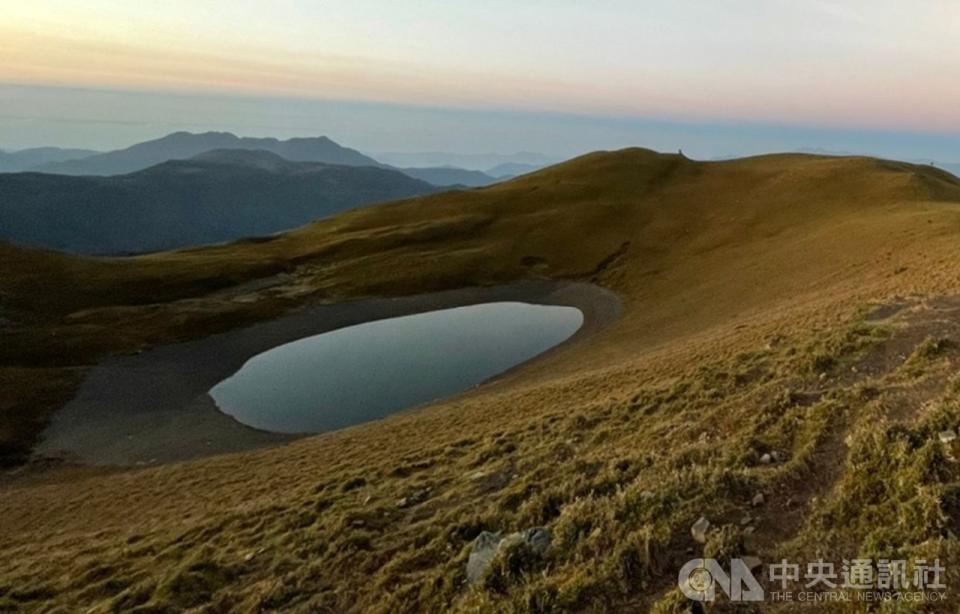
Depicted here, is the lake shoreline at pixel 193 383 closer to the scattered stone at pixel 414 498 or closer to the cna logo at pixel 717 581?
the scattered stone at pixel 414 498

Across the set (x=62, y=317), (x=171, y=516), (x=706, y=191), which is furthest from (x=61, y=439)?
(x=706, y=191)

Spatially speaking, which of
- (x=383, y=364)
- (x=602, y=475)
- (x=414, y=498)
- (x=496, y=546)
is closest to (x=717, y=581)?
(x=496, y=546)

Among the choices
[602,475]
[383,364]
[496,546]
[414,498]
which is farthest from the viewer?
[383,364]

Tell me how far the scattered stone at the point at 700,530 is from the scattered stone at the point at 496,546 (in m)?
2.76

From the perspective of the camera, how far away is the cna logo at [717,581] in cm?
845

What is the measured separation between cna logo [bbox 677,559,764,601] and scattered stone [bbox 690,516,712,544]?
0.55 meters

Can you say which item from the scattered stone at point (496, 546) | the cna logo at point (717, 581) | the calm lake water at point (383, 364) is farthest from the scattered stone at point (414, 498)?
the calm lake water at point (383, 364)

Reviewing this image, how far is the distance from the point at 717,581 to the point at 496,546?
4.53m

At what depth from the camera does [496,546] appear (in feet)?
38.1

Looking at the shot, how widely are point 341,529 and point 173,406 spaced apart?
4184 centimetres

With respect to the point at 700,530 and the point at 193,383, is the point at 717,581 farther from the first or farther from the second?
the point at 193,383

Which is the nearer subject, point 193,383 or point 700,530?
A: point 700,530

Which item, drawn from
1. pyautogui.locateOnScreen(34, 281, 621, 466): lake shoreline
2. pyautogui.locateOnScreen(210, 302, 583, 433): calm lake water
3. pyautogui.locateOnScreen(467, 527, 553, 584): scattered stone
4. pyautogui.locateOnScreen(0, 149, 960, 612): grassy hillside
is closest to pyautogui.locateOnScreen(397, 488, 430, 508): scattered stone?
pyautogui.locateOnScreen(0, 149, 960, 612): grassy hillside

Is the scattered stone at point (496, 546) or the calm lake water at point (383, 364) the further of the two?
the calm lake water at point (383, 364)
